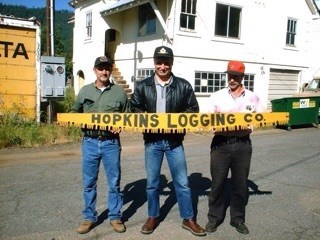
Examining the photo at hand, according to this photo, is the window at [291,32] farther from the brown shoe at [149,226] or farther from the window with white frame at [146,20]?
the brown shoe at [149,226]

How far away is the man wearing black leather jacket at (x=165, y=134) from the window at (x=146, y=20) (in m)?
11.5

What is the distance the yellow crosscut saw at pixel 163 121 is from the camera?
13.1ft

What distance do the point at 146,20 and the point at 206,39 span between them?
3015mm

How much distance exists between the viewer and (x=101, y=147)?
4.00 metres

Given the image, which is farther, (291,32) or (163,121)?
(291,32)

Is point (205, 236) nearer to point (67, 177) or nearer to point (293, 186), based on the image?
point (293, 186)

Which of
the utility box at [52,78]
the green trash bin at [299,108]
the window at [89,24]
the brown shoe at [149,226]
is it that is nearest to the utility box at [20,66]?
the utility box at [52,78]

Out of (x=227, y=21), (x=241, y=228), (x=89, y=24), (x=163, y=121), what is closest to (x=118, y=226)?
(x=163, y=121)

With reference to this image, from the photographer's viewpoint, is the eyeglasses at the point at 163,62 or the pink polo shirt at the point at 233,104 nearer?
the eyeglasses at the point at 163,62

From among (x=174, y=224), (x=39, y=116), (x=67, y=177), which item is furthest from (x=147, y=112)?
(x=39, y=116)

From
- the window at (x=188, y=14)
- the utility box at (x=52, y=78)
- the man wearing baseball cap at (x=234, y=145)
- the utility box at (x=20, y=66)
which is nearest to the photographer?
the man wearing baseball cap at (x=234, y=145)

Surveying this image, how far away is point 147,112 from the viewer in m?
4.20

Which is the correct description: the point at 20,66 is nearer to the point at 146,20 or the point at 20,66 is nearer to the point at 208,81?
the point at 146,20

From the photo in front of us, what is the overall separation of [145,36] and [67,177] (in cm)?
1042
